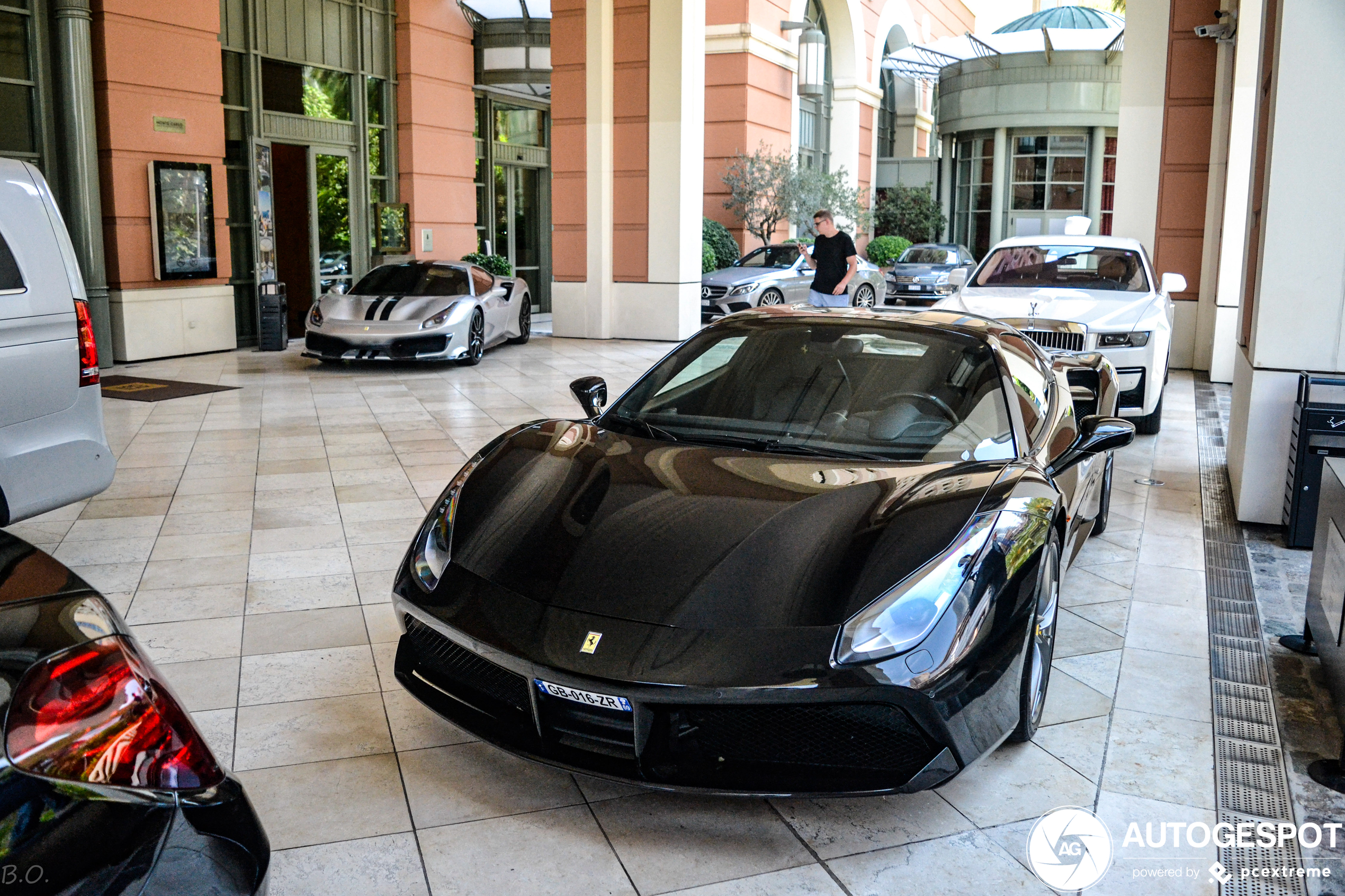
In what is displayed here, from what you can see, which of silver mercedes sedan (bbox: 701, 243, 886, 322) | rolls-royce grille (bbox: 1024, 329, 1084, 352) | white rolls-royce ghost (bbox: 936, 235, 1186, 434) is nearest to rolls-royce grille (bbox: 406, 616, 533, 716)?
white rolls-royce ghost (bbox: 936, 235, 1186, 434)

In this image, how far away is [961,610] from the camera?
291cm

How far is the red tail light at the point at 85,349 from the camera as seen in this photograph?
532cm

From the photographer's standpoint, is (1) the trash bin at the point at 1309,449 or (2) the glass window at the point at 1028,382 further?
(1) the trash bin at the point at 1309,449

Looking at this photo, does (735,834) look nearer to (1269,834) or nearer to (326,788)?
(326,788)

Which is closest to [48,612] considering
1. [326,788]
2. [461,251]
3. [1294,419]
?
[326,788]

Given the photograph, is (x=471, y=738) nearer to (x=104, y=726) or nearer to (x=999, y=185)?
(x=104, y=726)

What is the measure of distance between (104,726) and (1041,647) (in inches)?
107

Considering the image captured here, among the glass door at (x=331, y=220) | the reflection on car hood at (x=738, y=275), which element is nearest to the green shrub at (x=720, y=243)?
the reflection on car hood at (x=738, y=275)

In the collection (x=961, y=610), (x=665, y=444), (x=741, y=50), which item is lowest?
(x=961, y=610)

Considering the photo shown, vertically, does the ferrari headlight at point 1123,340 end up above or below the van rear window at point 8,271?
below

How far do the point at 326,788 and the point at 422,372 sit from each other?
10.4 m

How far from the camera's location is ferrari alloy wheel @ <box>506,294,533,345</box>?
15812 mm

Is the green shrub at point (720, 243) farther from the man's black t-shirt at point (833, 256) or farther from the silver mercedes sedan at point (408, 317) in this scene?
the man's black t-shirt at point (833, 256)

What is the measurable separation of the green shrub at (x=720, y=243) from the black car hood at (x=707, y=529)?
61.1ft
